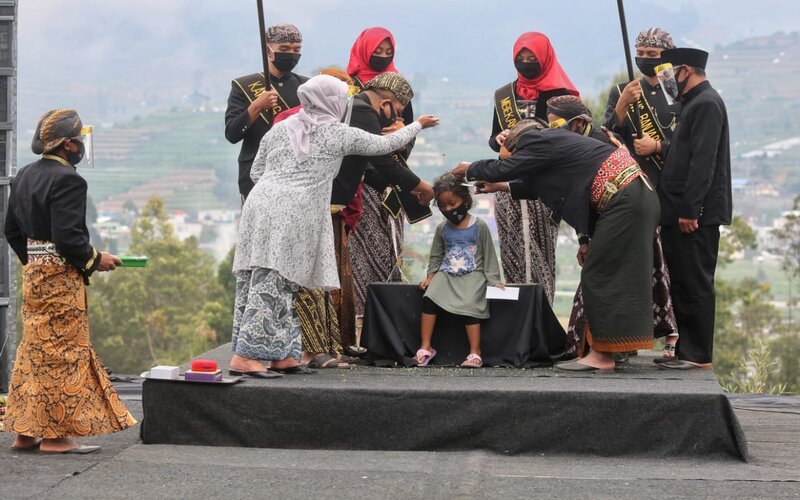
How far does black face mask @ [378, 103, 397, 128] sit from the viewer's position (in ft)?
20.7

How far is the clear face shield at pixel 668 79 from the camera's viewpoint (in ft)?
20.5

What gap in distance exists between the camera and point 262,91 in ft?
22.4

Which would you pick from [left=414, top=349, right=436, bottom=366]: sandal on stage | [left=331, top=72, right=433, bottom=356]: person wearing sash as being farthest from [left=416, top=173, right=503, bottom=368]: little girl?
[left=331, top=72, right=433, bottom=356]: person wearing sash

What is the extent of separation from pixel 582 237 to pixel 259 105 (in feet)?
6.17

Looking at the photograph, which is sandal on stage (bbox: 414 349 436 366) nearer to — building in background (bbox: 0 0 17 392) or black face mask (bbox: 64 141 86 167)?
black face mask (bbox: 64 141 86 167)

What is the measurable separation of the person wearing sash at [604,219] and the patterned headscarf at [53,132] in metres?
2.03

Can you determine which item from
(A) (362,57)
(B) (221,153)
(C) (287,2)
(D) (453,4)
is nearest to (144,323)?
(A) (362,57)

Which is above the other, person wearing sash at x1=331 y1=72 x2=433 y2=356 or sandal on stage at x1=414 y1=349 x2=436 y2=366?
person wearing sash at x1=331 y1=72 x2=433 y2=356

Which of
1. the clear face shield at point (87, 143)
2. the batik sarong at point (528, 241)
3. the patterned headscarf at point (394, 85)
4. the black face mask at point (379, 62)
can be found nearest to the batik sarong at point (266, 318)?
the clear face shield at point (87, 143)

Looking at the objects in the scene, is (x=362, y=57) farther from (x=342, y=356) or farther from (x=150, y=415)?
(x=150, y=415)

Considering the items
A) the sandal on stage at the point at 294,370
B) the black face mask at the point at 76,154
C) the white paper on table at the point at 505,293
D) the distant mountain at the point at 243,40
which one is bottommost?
the sandal on stage at the point at 294,370

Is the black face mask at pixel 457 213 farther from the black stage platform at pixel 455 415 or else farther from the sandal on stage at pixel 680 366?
the sandal on stage at pixel 680 366

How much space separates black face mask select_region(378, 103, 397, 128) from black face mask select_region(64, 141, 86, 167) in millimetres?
1608

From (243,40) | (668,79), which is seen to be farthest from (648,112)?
(243,40)
